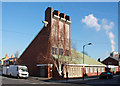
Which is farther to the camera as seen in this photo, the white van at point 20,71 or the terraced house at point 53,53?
the terraced house at point 53,53

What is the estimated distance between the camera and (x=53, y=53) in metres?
36.1

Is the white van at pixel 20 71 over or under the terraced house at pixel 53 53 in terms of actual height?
under

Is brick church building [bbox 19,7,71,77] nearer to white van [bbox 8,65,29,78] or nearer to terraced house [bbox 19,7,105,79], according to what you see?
terraced house [bbox 19,7,105,79]

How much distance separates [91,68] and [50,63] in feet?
46.0

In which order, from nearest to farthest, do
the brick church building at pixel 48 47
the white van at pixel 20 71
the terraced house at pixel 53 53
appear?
the white van at pixel 20 71
the terraced house at pixel 53 53
the brick church building at pixel 48 47

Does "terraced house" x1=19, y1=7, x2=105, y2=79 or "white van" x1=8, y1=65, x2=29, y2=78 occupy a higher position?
"terraced house" x1=19, y1=7, x2=105, y2=79

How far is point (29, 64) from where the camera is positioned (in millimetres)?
40906

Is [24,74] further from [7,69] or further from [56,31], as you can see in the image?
[56,31]

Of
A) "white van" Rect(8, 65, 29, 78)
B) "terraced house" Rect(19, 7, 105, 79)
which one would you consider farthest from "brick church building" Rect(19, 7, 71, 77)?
"white van" Rect(8, 65, 29, 78)

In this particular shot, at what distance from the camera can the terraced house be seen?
109 ft

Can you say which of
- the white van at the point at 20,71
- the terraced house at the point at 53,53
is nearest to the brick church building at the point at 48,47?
the terraced house at the point at 53,53

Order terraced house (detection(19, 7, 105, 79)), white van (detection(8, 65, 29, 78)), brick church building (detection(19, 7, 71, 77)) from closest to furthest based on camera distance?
white van (detection(8, 65, 29, 78))
terraced house (detection(19, 7, 105, 79))
brick church building (detection(19, 7, 71, 77))

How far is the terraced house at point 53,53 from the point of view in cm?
3319

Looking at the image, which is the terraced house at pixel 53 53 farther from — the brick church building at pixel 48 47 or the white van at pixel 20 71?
the white van at pixel 20 71
